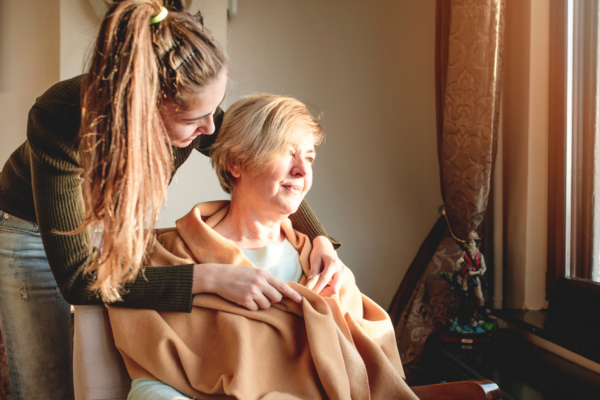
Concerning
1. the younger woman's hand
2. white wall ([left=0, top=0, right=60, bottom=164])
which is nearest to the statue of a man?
the younger woman's hand

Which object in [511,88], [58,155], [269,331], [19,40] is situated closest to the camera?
[58,155]

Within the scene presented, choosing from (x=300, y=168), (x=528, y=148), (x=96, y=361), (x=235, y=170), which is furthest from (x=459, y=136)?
(x=96, y=361)

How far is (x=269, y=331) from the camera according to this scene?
3.55 feet

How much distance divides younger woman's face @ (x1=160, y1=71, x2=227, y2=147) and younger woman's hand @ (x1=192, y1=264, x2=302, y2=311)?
12.4 inches

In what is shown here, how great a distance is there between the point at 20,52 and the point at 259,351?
230cm

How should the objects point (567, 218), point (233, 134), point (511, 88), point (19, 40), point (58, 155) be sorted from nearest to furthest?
point (58, 155) → point (233, 134) → point (567, 218) → point (511, 88) → point (19, 40)

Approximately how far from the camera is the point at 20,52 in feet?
8.13

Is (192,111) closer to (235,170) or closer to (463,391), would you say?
(235,170)

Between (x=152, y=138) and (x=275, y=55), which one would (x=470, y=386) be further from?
(x=275, y=55)

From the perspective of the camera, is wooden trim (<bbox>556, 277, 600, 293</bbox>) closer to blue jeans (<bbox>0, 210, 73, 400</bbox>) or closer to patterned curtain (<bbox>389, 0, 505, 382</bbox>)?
patterned curtain (<bbox>389, 0, 505, 382</bbox>)

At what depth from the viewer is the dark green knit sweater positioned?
96cm

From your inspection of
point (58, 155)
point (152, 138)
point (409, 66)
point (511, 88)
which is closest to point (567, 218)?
point (511, 88)

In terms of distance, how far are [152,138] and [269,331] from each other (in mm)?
543

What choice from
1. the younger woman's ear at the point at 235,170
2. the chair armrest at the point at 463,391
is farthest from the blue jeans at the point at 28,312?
the chair armrest at the point at 463,391
